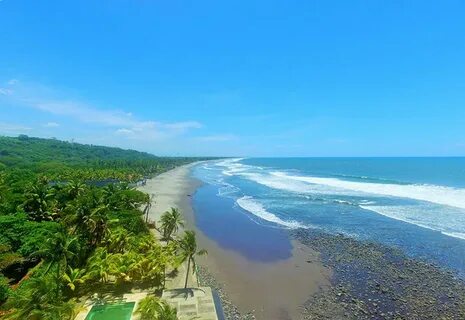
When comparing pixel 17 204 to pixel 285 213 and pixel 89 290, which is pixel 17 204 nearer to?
pixel 89 290

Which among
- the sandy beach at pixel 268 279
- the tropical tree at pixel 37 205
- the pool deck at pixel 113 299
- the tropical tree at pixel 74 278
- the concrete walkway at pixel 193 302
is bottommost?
the sandy beach at pixel 268 279

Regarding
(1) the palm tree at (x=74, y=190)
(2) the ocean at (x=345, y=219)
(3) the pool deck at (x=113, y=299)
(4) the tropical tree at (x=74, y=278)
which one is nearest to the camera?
(3) the pool deck at (x=113, y=299)

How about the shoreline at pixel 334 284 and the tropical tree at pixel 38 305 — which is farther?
the shoreline at pixel 334 284

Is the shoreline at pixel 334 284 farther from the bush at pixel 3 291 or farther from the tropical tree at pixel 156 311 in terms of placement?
the bush at pixel 3 291

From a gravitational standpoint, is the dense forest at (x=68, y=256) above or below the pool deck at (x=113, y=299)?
above

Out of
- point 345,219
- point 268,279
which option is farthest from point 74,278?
point 345,219

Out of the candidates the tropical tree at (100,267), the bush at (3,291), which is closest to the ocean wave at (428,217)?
the tropical tree at (100,267)

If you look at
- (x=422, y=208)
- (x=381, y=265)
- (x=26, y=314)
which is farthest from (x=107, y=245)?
(x=422, y=208)
